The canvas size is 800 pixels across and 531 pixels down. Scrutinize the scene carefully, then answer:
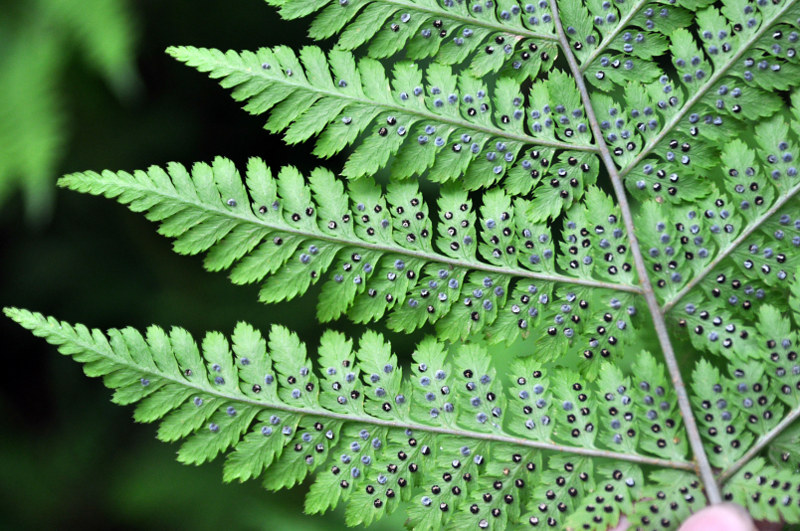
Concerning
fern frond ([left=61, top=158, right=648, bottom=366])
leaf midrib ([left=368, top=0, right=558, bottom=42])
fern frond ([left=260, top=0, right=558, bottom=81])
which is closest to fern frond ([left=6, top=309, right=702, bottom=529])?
fern frond ([left=61, top=158, right=648, bottom=366])

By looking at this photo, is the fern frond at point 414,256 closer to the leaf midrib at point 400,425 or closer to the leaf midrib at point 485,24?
the leaf midrib at point 400,425

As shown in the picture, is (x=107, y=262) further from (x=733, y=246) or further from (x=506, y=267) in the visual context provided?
(x=733, y=246)

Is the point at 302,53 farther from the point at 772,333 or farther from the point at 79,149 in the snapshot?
the point at 79,149

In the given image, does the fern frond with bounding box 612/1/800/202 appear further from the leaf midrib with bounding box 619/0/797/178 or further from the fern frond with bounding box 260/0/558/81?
the fern frond with bounding box 260/0/558/81

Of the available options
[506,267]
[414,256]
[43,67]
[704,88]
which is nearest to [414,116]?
[414,256]

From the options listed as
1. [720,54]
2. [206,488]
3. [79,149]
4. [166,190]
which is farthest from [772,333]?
[79,149]

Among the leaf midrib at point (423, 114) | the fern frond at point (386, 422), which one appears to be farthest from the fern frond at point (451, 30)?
the fern frond at point (386, 422)
